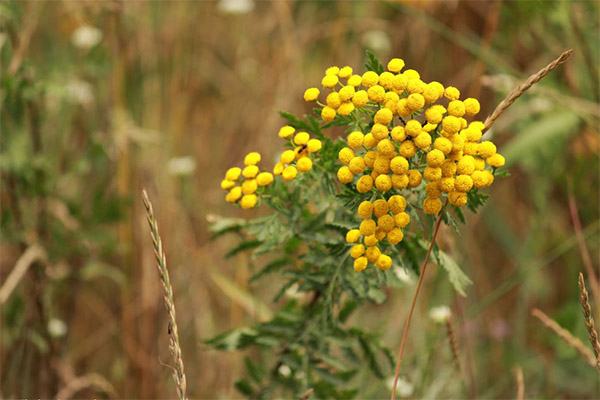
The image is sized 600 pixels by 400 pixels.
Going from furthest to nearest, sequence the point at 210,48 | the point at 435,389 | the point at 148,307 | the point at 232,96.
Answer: the point at 210,48 < the point at 232,96 < the point at 148,307 < the point at 435,389

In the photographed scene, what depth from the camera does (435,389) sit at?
1609 mm

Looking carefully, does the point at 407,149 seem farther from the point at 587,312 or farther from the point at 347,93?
the point at 587,312

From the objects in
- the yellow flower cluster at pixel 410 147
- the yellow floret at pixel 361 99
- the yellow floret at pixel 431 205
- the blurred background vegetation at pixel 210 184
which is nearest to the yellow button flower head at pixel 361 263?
the yellow flower cluster at pixel 410 147

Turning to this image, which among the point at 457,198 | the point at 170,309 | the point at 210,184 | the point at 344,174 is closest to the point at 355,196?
the point at 344,174

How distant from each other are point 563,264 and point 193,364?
1375mm

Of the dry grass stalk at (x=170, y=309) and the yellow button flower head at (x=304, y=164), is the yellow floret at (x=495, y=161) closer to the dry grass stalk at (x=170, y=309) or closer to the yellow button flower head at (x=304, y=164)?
the yellow button flower head at (x=304, y=164)

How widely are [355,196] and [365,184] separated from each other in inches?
1.8

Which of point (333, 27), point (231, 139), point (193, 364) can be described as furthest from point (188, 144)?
point (193, 364)

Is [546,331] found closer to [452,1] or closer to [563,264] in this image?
[563,264]

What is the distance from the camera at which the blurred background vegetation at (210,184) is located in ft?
5.53

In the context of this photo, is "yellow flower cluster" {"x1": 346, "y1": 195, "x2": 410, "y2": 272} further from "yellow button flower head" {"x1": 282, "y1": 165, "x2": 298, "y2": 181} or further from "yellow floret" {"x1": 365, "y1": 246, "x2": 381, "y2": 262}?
"yellow button flower head" {"x1": 282, "y1": 165, "x2": 298, "y2": 181}

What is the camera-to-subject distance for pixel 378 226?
2.82ft

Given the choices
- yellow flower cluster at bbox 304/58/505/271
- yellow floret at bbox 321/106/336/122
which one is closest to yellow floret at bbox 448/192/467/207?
yellow flower cluster at bbox 304/58/505/271

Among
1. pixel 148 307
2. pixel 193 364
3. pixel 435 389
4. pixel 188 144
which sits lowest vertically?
pixel 435 389
